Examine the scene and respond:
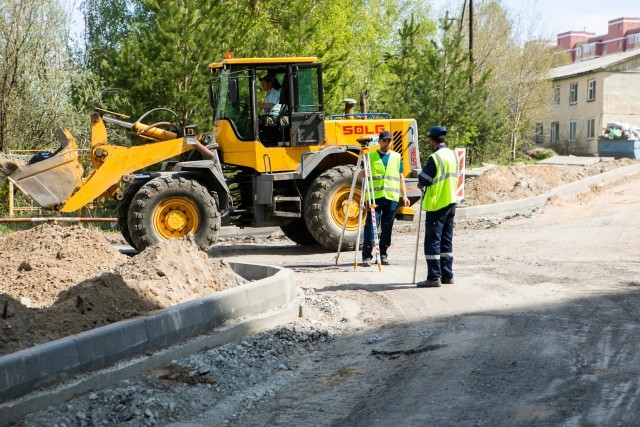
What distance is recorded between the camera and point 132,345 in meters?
6.20

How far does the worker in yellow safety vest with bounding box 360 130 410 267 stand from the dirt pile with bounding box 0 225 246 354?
3.41m

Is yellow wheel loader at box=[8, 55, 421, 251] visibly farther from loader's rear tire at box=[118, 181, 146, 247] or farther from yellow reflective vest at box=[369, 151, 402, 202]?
yellow reflective vest at box=[369, 151, 402, 202]

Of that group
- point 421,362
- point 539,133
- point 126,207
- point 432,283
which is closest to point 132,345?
point 421,362

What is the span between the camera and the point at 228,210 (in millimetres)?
14141

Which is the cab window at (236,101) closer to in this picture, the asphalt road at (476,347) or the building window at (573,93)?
the asphalt road at (476,347)

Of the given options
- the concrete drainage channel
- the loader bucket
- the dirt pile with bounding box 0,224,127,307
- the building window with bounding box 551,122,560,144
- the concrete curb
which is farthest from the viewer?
the building window with bounding box 551,122,560,144

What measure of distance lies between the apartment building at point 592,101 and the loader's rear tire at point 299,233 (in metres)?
42.2

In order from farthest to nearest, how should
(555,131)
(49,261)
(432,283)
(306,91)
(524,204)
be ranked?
(555,131)
(524,204)
(306,91)
(432,283)
(49,261)

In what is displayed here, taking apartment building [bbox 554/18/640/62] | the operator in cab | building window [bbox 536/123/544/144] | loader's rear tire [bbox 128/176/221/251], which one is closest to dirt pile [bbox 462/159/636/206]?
the operator in cab

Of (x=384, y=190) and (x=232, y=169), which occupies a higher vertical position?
(x=232, y=169)

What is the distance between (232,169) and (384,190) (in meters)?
3.17

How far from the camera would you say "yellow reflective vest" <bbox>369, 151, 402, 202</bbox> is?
40.9 ft

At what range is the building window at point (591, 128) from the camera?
55.9 meters

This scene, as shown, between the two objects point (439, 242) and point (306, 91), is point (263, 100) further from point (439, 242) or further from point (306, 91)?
point (439, 242)
